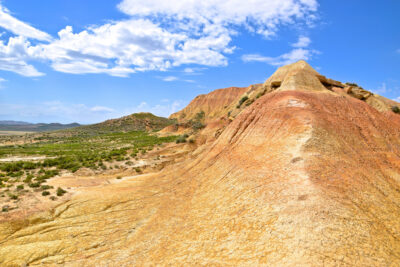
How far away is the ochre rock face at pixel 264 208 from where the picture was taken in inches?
264

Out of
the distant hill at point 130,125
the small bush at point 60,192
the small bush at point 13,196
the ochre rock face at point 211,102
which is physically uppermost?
the ochre rock face at point 211,102

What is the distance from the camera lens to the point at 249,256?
21.9ft

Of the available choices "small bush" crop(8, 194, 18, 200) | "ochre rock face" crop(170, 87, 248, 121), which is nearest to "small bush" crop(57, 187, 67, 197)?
"small bush" crop(8, 194, 18, 200)

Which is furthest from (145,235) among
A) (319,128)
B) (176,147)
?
(176,147)

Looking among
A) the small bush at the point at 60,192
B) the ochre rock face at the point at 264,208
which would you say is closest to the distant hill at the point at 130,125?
the small bush at the point at 60,192

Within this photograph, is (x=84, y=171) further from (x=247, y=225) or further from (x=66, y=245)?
(x=247, y=225)

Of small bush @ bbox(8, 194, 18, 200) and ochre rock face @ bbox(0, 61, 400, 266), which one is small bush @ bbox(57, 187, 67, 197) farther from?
small bush @ bbox(8, 194, 18, 200)

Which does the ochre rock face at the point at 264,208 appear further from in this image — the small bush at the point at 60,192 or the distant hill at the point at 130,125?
the distant hill at the point at 130,125

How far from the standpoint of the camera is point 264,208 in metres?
8.38

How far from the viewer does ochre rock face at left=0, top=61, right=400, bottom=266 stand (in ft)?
22.0

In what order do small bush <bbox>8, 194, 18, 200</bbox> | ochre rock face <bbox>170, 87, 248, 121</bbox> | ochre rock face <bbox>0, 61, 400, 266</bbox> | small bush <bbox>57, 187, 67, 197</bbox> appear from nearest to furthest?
ochre rock face <bbox>0, 61, 400, 266</bbox>
small bush <bbox>8, 194, 18, 200</bbox>
small bush <bbox>57, 187, 67, 197</bbox>
ochre rock face <bbox>170, 87, 248, 121</bbox>

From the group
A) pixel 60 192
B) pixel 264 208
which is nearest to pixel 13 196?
pixel 60 192

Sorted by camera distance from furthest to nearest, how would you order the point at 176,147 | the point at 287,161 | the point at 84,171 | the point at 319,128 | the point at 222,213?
the point at 176,147, the point at 84,171, the point at 319,128, the point at 287,161, the point at 222,213

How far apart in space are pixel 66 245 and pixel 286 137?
1127 cm
